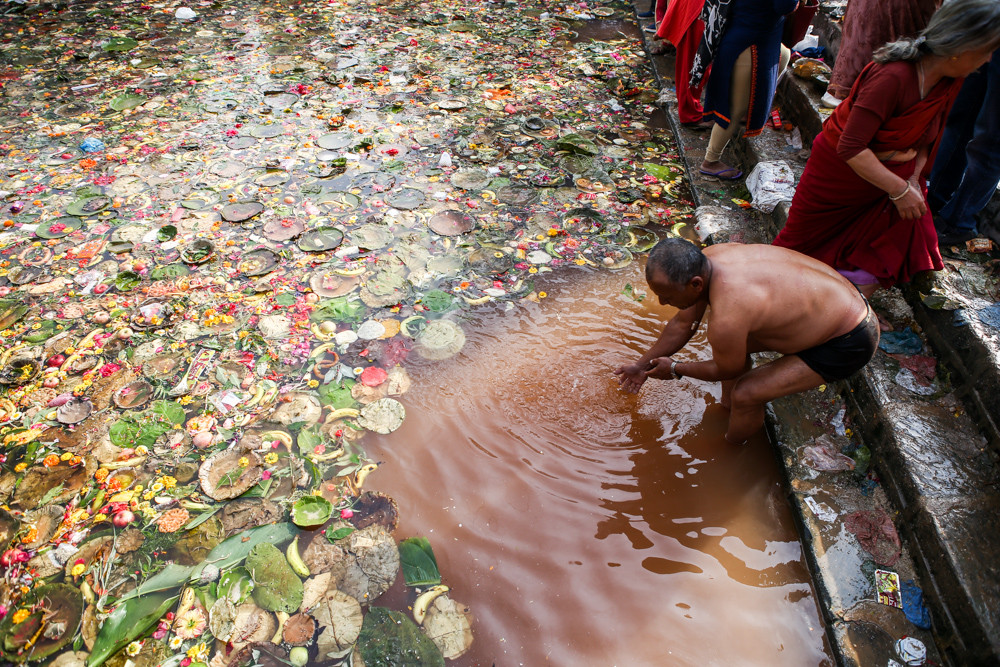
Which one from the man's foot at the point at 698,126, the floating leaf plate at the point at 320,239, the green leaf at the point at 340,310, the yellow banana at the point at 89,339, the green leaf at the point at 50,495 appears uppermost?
the man's foot at the point at 698,126

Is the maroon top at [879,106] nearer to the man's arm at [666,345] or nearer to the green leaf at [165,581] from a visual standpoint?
the man's arm at [666,345]

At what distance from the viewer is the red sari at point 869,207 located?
7.03ft

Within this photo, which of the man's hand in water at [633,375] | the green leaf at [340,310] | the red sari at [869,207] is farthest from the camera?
the green leaf at [340,310]

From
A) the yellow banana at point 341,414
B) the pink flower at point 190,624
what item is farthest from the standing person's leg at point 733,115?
the pink flower at point 190,624

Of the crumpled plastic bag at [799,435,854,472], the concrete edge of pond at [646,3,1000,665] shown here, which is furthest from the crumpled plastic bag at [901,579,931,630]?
the crumpled plastic bag at [799,435,854,472]

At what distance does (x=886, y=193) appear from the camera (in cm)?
227

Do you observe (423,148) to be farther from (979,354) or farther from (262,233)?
(979,354)

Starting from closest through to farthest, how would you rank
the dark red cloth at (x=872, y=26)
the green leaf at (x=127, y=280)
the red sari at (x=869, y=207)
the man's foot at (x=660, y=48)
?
the red sari at (x=869, y=207) < the dark red cloth at (x=872, y=26) < the green leaf at (x=127, y=280) < the man's foot at (x=660, y=48)

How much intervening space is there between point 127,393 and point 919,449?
11.0 feet

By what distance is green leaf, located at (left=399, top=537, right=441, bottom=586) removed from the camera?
204 cm

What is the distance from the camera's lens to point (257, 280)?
10.6 ft

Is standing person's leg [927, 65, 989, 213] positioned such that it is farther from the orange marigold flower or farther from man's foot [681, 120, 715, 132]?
the orange marigold flower

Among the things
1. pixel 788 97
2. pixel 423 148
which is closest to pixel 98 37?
pixel 423 148

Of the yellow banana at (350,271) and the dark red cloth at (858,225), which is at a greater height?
the dark red cloth at (858,225)
